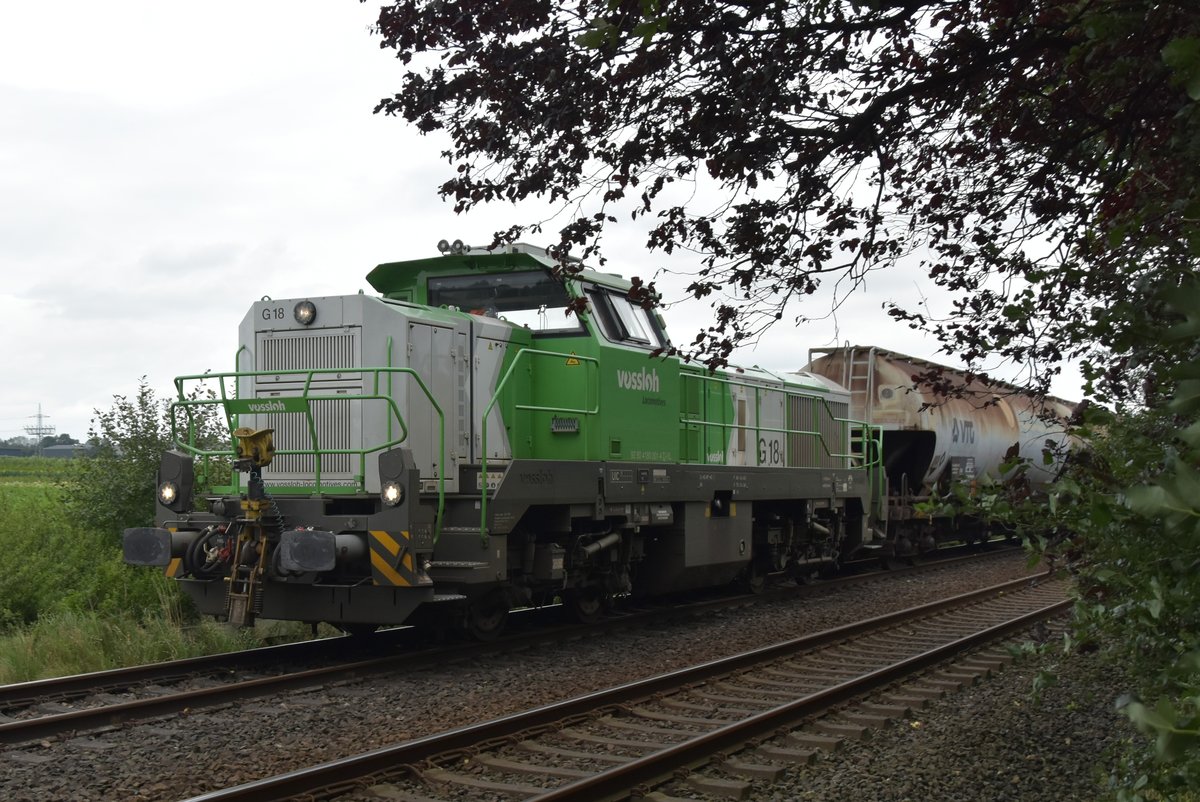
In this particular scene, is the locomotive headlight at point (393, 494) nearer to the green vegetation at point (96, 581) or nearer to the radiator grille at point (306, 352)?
the radiator grille at point (306, 352)

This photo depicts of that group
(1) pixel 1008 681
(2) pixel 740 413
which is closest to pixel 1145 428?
(1) pixel 1008 681

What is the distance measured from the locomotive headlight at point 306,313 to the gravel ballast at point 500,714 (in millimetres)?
3110

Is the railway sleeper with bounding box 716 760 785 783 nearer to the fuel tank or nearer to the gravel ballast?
the gravel ballast

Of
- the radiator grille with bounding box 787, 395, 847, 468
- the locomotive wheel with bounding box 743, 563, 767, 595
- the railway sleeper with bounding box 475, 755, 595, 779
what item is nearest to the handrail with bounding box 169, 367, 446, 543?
the railway sleeper with bounding box 475, 755, 595, 779

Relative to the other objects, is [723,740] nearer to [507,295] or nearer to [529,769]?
[529,769]

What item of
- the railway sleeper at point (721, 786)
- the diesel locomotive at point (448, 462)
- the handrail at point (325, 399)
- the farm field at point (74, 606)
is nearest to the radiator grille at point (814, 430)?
the diesel locomotive at point (448, 462)

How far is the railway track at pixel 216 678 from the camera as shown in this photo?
22.0 ft

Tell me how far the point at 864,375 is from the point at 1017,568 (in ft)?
13.0

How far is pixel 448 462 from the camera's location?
938cm

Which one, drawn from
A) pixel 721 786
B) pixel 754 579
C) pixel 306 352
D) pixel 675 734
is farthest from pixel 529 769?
pixel 754 579

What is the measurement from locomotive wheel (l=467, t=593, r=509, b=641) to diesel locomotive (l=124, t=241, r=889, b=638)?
0.06ft

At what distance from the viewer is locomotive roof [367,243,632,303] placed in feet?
33.4

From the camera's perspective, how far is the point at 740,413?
Answer: 1348 cm

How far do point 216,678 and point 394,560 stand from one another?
5.16 ft
